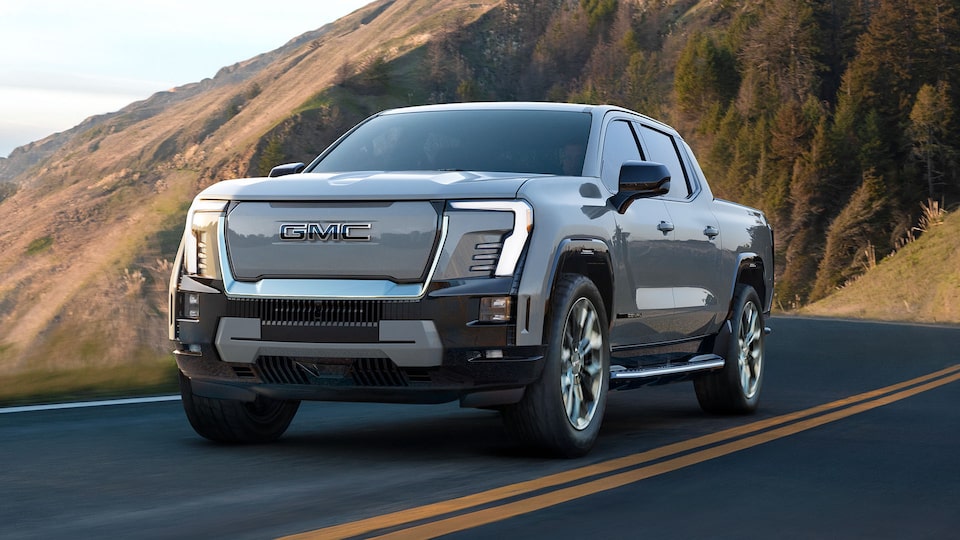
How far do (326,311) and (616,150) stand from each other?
8.54ft

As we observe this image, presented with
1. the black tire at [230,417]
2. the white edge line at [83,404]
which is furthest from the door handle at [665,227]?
the white edge line at [83,404]

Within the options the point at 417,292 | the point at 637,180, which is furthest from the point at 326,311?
the point at 637,180

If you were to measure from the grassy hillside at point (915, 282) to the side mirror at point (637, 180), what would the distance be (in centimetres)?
3557

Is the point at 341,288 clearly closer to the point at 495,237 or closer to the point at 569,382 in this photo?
the point at 495,237

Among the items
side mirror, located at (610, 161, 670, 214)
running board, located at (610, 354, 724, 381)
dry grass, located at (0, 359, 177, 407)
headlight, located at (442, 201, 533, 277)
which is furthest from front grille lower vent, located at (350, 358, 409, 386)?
dry grass, located at (0, 359, 177, 407)

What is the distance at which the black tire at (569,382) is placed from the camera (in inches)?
277

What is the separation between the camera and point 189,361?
7234 mm

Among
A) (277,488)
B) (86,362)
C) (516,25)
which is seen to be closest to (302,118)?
(516,25)

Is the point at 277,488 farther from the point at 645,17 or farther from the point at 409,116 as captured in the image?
the point at 645,17

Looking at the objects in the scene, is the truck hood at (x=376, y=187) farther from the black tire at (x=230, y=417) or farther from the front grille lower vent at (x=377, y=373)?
the black tire at (x=230, y=417)

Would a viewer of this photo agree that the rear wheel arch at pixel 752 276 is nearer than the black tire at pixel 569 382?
No

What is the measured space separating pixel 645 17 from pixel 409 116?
105439mm

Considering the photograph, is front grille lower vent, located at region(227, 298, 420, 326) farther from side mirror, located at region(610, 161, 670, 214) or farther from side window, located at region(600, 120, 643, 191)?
side window, located at region(600, 120, 643, 191)

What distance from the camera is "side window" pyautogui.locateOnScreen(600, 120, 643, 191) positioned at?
832cm
